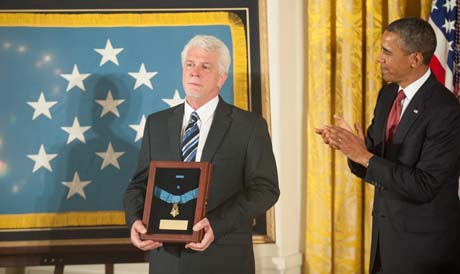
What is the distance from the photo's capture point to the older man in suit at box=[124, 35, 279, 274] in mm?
2232

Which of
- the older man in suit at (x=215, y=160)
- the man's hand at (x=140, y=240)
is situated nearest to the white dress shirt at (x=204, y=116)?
the older man in suit at (x=215, y=160)

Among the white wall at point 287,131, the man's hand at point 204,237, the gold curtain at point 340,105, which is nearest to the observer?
the man's hand at point 204,237

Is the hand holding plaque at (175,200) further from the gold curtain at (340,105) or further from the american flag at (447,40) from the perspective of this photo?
the american flag at (447,40)

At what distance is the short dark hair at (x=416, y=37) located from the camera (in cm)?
242

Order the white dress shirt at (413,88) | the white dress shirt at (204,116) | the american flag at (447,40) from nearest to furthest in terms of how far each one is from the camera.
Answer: the white dress shirt at (204,116)
the white dress shirt at (413,88)
the american flag at (447,40)

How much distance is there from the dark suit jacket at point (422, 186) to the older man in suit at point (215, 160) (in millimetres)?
465

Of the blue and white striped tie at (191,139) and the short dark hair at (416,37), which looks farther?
the short dark hair at (416,37)

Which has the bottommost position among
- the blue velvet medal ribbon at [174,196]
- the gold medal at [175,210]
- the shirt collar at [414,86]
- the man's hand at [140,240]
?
the man's hand at [140,240]

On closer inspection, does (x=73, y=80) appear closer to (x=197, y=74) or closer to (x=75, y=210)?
(x=75, y=210)

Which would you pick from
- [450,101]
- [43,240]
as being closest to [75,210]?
[43,240]

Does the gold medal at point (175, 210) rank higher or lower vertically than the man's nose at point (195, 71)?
lower

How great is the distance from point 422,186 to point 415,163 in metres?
0.13

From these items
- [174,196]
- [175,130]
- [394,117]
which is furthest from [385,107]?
[174,196]

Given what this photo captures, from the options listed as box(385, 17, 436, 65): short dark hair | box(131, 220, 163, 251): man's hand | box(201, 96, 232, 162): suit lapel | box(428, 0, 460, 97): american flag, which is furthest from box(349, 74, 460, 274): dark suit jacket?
box(131, 220, 163, 251): man's hand
